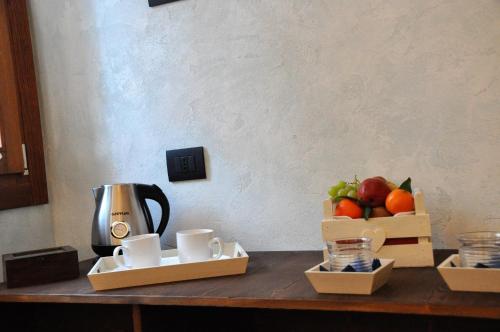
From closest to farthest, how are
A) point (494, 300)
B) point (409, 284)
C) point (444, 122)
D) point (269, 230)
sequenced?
point (494, 300)
point (409, 284)
point (444, 122)
point (269, 230)

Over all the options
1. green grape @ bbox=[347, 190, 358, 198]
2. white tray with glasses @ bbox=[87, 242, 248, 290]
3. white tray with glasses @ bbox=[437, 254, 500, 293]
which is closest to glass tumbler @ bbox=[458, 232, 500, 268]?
white tray with glasses @ bbox=[437, 254, 500, 293]

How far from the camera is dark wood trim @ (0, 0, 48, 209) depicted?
5.16 ft

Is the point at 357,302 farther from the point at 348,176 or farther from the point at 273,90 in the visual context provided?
the point at 273,90

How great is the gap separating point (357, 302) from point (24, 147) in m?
1.18

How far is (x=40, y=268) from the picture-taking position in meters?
1.21

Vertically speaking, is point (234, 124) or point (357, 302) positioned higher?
point (234, 124)

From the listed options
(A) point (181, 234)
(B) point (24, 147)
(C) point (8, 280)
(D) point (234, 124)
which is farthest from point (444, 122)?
(B) point (24, 147)

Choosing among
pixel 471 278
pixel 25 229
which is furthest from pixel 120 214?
pixel 471 278

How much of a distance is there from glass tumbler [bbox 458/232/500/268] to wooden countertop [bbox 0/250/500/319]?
0.18ft

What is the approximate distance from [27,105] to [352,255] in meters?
1.17

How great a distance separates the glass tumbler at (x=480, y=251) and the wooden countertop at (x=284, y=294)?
0.05 m

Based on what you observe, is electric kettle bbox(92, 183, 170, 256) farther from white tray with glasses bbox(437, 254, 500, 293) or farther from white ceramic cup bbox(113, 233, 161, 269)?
white tray with glasses bbox(437, 254, 500, 293)

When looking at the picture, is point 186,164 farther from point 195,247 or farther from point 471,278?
point 471,278

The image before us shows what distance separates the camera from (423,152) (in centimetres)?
116
